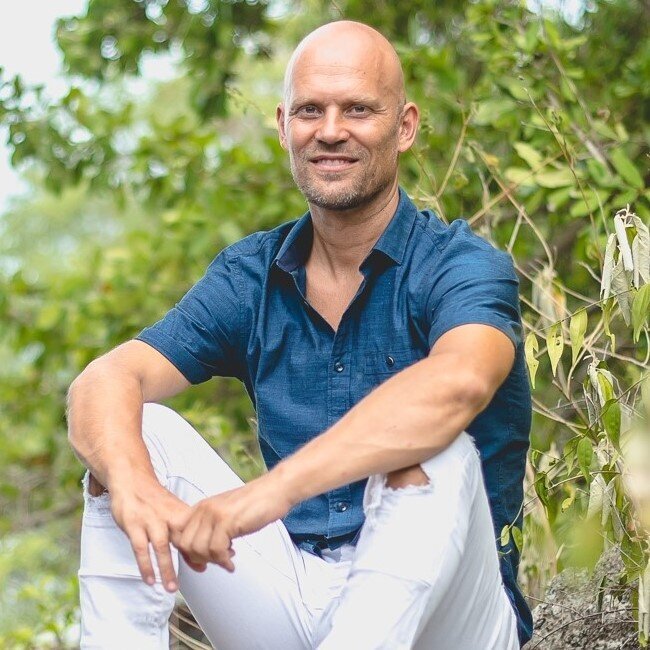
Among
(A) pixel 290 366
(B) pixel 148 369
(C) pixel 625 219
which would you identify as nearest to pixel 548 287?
(C) pixel 625 219

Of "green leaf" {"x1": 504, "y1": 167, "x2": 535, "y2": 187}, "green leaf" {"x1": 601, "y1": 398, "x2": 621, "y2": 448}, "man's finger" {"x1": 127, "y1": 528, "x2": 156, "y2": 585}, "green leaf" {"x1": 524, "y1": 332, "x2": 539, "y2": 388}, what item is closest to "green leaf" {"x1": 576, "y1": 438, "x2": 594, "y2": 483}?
"green leaf" {"x1": 601, "y1": 398, "x2": 621, "y2": 448}

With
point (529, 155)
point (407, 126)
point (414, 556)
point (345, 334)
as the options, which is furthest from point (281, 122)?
point (529, 155)

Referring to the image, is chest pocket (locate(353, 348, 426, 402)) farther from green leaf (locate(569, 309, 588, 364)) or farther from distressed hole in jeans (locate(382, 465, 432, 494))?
distressed hole in jeans (locate(382, 465, 432, 494))

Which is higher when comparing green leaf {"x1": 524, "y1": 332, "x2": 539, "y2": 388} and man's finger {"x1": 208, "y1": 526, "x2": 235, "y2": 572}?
green leaf {"x1": 524, "y1": 332, "x2": 539, "y2": 388}

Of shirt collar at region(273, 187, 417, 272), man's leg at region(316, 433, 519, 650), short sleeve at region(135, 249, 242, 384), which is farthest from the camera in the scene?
short sleeve at region(135, 249, 242, 384)

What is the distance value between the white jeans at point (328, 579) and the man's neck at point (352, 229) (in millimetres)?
446

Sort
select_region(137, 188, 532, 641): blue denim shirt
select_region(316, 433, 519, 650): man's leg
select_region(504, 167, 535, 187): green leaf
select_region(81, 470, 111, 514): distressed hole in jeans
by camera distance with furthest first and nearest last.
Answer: select_region(504, 167, 535, 187): green leaf < select_region(137, 188, 532, 641): blue denim shirt < select_region(81, 470, 111, 514): distressed hole in jeans < select_region(316, 433, 519, 650): man's leg

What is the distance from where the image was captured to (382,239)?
7.52ft

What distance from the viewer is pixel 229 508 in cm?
186

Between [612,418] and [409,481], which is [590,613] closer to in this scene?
[612,418]

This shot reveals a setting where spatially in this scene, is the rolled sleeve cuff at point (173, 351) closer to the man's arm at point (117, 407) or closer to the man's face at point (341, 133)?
the man's arm at point (117, 407)

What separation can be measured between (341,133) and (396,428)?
2.39 ft

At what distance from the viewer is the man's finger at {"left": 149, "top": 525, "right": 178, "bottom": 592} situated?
6.35 ft

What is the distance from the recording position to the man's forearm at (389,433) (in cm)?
183
